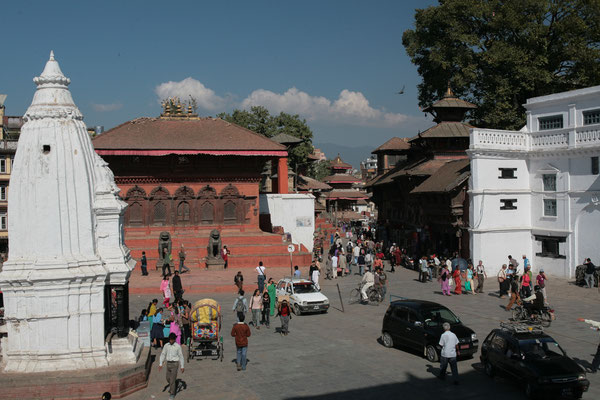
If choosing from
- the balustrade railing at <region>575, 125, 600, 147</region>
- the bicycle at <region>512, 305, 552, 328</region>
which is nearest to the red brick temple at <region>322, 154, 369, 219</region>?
the balustrade railing at <region>575, 125, 600, 147</region>

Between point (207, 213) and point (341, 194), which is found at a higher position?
point (341, 194)

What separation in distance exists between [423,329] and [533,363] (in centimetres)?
360

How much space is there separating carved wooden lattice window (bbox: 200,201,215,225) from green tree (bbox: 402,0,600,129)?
797 inches

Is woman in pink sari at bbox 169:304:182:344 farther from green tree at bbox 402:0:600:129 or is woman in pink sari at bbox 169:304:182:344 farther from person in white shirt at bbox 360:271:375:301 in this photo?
green tree at bbox 402:0:600:129

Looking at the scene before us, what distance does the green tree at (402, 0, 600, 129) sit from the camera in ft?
133

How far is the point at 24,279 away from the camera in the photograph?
12789 mm

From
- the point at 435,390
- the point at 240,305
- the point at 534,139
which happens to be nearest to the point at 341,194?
the point at 534,139

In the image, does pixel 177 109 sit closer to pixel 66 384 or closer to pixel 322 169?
pixel 66 384

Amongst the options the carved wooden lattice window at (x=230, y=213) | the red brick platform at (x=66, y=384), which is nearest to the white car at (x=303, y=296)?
the red brick platform at (x=66, y=384)

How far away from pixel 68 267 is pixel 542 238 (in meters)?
25.2

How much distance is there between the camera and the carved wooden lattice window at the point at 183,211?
3969 cm

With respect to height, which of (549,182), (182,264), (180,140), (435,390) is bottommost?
(435,390)

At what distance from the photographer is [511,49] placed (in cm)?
4084

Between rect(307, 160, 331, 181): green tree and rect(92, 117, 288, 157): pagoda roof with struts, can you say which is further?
rect(307, 160, 331, 181): green tree
